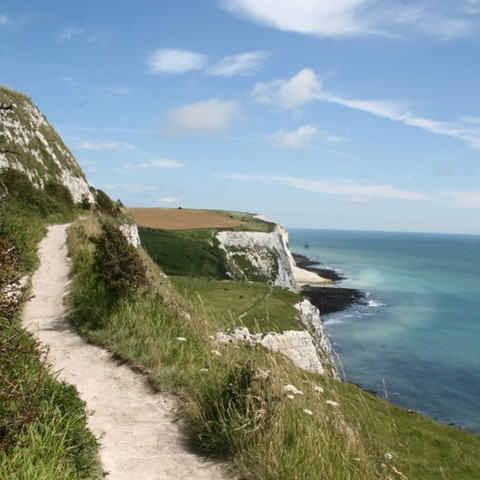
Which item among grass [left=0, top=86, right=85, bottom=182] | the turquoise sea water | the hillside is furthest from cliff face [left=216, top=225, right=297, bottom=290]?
the hillside

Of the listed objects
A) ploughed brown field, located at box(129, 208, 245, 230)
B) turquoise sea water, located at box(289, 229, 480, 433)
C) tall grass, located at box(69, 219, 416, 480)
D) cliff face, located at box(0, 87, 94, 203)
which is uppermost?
cliff face, located at box(0, 87, 94, 203)

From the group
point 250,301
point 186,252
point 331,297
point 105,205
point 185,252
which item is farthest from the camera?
point 331,297

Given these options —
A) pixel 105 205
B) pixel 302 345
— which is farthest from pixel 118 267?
pixel 105 205

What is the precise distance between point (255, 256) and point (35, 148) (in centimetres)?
4999

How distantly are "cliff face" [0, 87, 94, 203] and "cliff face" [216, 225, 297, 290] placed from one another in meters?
34.4

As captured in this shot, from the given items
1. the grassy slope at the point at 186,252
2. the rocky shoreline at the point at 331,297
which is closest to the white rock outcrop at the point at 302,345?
the grassy slope at the point at 186,252

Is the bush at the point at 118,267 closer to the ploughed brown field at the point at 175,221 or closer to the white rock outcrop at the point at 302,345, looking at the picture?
the white rock outcrop at the point at 302,345

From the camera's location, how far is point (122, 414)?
324 inches

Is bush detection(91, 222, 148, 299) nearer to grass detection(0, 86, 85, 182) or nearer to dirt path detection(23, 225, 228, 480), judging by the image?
dirt path detection(23, 225, 228, 480)

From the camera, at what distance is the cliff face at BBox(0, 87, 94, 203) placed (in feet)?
149

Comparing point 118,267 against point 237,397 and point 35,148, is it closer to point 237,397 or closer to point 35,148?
point 237,397

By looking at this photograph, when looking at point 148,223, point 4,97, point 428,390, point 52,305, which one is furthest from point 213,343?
point 148,223

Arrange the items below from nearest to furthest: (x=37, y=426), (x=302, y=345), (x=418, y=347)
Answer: (x=37, y=426) < (x=302, y=345) < (x=418, y=347)

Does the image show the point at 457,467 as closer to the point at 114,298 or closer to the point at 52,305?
the point at 114,298
